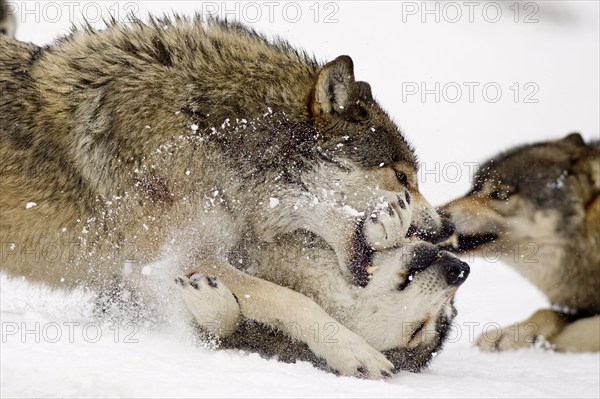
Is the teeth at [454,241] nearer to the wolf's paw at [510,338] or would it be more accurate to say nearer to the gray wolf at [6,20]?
the wolf's paw at [510,338]

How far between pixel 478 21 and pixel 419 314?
11324 millimetres

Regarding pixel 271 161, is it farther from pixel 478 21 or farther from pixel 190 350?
pixel 478 21

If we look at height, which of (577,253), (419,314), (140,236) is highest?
(140,236)

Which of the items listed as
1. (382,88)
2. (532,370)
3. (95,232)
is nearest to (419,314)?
(532,370)

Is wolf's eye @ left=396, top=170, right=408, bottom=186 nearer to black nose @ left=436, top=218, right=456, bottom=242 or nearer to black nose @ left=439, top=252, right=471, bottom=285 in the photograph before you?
black nose @ left=436, top=218, right=456, bottom=242

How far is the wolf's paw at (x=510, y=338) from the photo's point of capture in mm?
5520

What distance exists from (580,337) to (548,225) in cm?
89

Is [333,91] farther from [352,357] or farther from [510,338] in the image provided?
[510,338]

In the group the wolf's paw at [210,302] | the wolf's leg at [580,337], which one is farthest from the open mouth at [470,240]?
the wolf's paw at [210,302]

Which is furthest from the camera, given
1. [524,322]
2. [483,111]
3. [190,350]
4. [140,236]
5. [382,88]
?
[483,111]

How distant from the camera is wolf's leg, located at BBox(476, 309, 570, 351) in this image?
5543 mm

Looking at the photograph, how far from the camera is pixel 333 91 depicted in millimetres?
4469

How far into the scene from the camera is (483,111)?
1159 cm

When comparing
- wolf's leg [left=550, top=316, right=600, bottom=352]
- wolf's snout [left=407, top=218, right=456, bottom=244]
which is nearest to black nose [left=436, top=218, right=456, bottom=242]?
wolf's snout [left=407, top=218, right=456, bottom=244]
